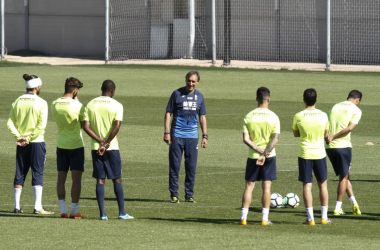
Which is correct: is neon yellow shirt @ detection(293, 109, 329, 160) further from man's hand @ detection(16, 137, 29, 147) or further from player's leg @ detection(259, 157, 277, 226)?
man's hand @ detection(16, 137, 29, 147)

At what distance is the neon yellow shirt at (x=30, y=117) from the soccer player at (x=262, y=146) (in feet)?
9.58

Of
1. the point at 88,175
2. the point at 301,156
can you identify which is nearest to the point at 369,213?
the point at 301,156

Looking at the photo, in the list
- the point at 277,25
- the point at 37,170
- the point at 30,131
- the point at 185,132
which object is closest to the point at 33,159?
the point at 37,170

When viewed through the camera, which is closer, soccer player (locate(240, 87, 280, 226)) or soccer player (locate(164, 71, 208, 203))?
soccer player (locate(240, 87, 280, 226))

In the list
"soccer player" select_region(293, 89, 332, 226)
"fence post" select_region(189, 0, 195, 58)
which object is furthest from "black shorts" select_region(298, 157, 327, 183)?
"fence post" select_region(189, 0, 195, 58)

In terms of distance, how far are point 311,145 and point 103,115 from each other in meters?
2.78

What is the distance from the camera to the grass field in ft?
30.2

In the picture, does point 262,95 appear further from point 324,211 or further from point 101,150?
point 101,150

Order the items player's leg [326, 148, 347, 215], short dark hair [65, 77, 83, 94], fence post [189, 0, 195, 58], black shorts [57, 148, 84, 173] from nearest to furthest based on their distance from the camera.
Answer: short dark hair [65, 77, 83, 94], black shorts [57, 148, 84, 173], player's leg [326, 148, 347, 215], fence post [189, 0, 195, 58]

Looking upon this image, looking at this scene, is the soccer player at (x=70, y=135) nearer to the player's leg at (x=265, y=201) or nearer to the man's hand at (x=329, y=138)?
the player's leg at (x=265, y=201)

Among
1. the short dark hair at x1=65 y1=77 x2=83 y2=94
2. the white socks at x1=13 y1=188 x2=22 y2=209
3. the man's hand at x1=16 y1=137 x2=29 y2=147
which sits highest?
the short dark hair at x1=65 y1=77 x2=83 y2=94

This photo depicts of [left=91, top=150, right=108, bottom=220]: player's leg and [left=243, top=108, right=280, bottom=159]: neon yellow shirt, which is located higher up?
[left=243, top=108, right=280, bottom=159]: neon yellow shirt

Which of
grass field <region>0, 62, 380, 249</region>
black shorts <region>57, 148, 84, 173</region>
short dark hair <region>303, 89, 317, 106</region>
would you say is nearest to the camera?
grass field <region>0, 62, 380, 249</region>

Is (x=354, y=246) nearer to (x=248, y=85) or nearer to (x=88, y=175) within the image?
(x=88, y=175)
